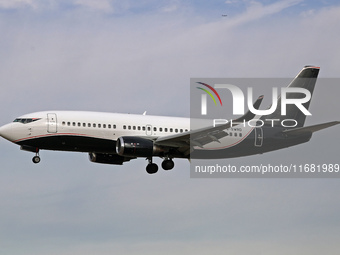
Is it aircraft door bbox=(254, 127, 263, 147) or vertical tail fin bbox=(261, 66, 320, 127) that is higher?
vertical tail fin bbox=(261, 66, 320, 127)

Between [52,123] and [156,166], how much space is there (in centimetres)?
→ 936

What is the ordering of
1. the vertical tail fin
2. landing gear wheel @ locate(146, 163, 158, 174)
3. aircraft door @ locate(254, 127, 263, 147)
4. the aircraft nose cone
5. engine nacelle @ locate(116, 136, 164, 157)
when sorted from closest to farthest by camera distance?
engine nacelle @ locate(116, 136, 164, 157)
the aircraft nose cone
landing gear wheel @ locate(146, 163, 158, 174)
aircraft door @ locate(254, 127, 263, 147)
the vertical tail fin

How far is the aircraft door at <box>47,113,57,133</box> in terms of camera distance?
6538 centimetres

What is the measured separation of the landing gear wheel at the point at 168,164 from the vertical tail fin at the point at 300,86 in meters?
10.9

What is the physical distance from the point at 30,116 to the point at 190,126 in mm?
12674

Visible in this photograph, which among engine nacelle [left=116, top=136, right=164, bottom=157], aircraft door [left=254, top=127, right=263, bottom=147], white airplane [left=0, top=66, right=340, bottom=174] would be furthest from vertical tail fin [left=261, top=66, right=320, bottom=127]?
engine nacelle [left=116, top=136, right=164, bottom=157]

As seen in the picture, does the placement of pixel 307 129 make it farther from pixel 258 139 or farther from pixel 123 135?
pixel 123 135

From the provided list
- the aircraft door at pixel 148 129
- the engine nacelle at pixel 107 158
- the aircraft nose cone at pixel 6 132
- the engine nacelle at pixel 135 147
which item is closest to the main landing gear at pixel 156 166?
the engine nacelle at pixel 135 147

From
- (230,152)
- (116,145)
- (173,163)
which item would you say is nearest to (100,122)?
(116,145)

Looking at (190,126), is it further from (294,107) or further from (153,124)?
(294,107)

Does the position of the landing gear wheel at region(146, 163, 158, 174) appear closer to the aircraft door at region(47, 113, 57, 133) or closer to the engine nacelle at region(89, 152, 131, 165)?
the engine nacelle at region(89, 152, 131, 165)

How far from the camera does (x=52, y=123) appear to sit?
215ft

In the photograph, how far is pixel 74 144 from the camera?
215ft

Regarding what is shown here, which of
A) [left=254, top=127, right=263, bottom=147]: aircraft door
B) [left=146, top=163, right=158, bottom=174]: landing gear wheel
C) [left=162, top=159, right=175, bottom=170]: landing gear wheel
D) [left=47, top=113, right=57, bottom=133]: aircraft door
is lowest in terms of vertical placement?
[left=146, top=163, right=158, bottom=174]: landing gear wheel
